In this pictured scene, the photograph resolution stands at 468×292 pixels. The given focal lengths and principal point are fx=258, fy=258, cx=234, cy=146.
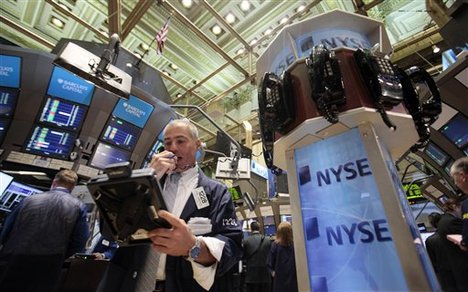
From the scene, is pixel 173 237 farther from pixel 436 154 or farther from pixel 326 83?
pixel 436 154

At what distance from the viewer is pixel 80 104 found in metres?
5.91

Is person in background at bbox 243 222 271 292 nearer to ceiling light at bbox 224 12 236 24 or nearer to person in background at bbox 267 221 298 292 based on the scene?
person in background at bbox 267 221 298 292

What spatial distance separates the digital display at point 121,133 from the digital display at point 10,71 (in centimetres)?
193

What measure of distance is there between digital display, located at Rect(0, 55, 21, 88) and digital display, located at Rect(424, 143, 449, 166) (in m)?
7.89

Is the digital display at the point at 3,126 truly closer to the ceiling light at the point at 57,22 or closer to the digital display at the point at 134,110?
the digital display at the point at 134,110

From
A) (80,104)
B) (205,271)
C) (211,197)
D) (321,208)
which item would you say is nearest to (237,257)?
(205,271)

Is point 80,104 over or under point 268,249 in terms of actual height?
over

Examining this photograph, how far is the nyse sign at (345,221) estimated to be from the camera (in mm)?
1315

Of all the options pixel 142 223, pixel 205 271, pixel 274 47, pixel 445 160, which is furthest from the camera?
pixel 445 160

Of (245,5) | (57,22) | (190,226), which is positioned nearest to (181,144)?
(190,226)

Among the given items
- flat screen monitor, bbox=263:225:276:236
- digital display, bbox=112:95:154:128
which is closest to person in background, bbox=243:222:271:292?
flat screen monitor, bbox=263:225:276:236

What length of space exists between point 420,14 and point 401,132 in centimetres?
687

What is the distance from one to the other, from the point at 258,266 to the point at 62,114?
5484 millimetres

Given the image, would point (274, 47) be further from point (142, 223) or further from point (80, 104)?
point (80, 104)
